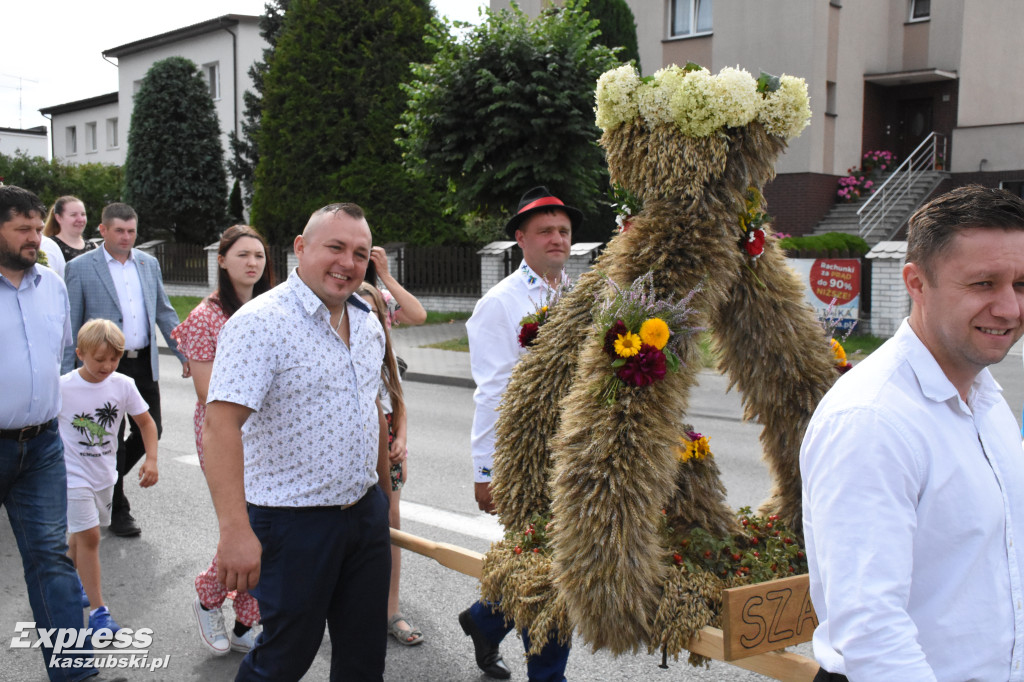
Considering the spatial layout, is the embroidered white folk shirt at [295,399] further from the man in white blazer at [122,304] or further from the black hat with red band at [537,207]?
the man in white blazer at [122,304]

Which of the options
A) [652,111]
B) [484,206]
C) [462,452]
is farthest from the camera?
[484,206]

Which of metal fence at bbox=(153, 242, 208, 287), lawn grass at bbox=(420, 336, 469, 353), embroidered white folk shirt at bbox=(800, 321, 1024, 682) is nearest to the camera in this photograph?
embroidered white folk shirt at bbox=(800, 321, 1024, 682)

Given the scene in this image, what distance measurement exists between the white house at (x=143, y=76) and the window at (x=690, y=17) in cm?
1877

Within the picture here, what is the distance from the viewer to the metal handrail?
20234 millimetres

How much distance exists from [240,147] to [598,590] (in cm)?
3223

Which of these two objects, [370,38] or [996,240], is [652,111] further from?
[370,38]

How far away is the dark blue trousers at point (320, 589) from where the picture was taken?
2.79 meters

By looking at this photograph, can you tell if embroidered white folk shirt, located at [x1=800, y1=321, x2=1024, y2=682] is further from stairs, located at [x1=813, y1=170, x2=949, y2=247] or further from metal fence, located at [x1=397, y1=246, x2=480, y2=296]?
stairs, located at [x1=813, y1=170, x2=949, y2=247]

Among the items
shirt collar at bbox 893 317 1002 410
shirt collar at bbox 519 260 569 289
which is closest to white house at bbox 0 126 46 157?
shirt collar at bbox 519 260 569 289

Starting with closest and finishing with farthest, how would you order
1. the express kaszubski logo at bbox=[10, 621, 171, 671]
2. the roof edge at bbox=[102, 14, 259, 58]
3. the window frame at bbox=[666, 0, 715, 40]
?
the express kaszubski logo at bbox=[10, 621, 171, 671] < the window frame at bbox=[666, 0, 715, 40] < the roof edge at bbox=[102, 14, 259, 58]

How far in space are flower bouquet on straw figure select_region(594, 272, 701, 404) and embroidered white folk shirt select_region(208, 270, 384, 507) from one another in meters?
0.90

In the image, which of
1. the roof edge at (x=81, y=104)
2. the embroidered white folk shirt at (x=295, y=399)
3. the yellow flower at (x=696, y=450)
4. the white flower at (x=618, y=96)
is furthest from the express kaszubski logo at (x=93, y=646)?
the roof edge at (x=81, y=104)

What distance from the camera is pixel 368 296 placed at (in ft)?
14.1

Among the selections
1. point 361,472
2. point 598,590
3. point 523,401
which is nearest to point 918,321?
point 598,590
